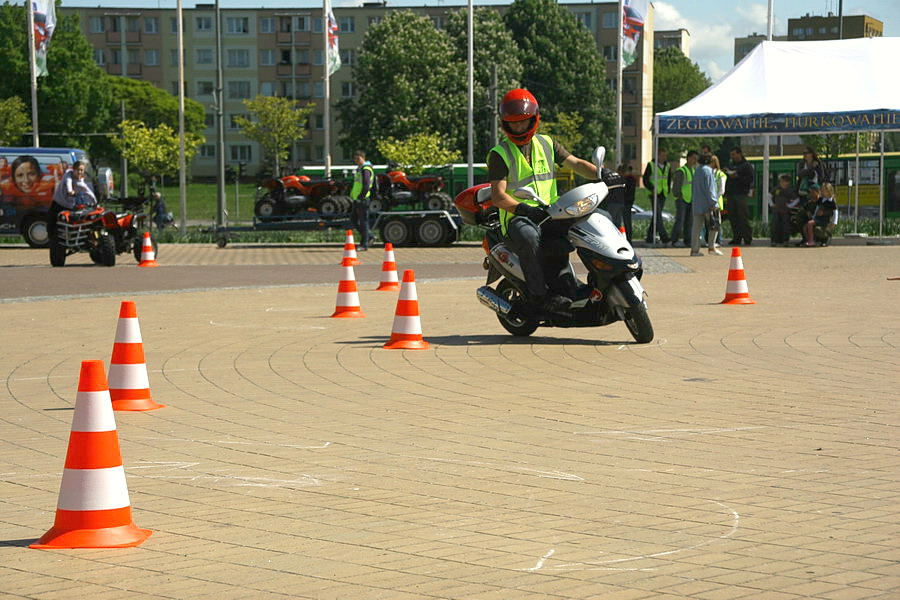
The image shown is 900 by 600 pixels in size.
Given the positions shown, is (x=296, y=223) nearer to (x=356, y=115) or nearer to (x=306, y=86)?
(x=356, y=115)

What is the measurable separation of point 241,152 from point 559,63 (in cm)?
4264

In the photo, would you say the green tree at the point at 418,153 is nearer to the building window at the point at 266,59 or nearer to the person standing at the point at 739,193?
the person standing at the point at 739,193

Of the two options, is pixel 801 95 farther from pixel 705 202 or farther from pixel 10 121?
pixel 10 121

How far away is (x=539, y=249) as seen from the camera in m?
11.2

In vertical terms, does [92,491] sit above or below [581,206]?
below

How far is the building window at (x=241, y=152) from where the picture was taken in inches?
4616

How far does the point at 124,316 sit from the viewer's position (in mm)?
8500

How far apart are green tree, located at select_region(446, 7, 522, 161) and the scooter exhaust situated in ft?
199

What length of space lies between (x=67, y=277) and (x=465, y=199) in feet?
36.9

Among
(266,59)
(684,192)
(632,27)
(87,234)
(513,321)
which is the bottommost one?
(513,321)

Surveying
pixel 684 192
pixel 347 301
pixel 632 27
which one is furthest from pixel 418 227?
pixel 347 301

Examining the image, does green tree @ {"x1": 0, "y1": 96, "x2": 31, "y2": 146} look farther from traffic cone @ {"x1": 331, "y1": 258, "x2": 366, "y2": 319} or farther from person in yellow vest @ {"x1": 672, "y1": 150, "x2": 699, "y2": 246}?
traffic cone @ {"x1": 331, "y1": 258, "x2": 366, "y2": 319}

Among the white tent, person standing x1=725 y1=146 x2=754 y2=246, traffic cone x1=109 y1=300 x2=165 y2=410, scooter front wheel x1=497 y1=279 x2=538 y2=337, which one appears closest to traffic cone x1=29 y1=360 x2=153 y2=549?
traffic cone x1=109 y1=300 x2=165 y2=410

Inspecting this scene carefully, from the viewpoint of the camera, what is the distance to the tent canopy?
27.6 meters
